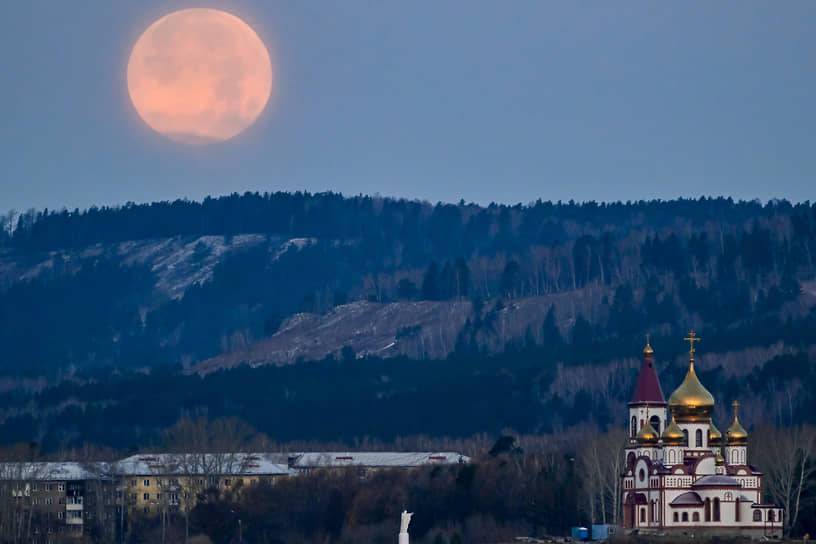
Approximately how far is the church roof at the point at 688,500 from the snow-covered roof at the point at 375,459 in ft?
118

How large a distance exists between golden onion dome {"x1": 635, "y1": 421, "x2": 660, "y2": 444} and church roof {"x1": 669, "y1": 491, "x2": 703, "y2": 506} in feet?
12.9

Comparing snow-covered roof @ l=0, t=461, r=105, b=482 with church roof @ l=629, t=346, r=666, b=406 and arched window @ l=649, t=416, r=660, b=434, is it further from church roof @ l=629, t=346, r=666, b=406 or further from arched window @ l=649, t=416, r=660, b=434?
arched window @ l=649, t=416, r=660, b=434

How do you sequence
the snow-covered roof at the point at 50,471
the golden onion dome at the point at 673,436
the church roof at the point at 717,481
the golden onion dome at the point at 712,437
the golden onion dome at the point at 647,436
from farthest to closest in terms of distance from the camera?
the snow-covered roof at the point at 50,471 → the golden onion dome at the point at 647,436 → the golden onion dome at the point at 712,437 → the golden onion dome at the point at 673,436 → the church roof at the point at 717,481

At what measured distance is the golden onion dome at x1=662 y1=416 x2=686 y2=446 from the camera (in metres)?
95.1

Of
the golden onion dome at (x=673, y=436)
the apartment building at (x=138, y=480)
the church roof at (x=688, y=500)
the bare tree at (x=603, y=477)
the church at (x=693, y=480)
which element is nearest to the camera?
the church at (x=693, y=480)

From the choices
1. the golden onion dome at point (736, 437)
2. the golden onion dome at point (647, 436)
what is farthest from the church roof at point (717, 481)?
the golden onion dome at point (647, 436)

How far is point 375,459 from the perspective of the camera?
13575 centimetres

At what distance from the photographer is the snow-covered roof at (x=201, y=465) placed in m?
129

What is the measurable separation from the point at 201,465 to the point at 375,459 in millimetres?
11724

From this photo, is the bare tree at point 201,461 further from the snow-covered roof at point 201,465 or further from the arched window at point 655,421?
the arched window at point 655,421

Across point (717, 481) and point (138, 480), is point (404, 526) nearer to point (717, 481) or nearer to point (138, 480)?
point (717, 481)

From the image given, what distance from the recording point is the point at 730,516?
9262 centimetres

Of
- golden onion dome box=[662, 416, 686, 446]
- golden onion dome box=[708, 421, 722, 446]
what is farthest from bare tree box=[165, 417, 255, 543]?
golden onion dome box=[708, 421, 722, 446]

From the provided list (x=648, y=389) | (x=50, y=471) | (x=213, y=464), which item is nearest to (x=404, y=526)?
(x=648, y=389)
